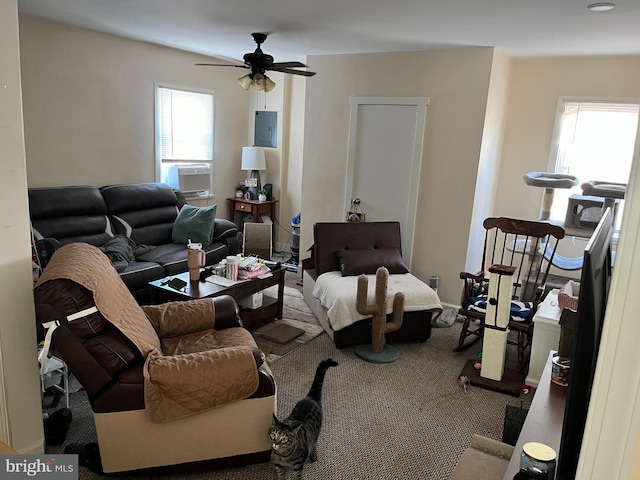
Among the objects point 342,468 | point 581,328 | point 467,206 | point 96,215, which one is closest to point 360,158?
point 467,206

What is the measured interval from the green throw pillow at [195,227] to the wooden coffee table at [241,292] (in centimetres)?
99

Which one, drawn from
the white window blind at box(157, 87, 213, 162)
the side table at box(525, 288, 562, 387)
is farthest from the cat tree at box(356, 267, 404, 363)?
the white window blind at box(157, 87, 213, 162)

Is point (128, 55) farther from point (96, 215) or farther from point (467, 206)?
point (467, 206)

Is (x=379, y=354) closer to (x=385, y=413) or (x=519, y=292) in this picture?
(x=385, y=413)

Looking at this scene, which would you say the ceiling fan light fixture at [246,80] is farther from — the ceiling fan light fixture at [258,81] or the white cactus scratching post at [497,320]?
the white cactus scratching post at [497,320]

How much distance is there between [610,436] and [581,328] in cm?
30

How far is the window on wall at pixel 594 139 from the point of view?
432 centimetres

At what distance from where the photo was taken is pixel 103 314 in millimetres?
1963

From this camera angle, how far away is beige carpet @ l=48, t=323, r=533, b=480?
90.7 inches

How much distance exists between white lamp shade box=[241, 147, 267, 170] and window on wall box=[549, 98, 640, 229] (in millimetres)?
3258

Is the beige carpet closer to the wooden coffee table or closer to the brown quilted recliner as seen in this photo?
the brown quilted recliner

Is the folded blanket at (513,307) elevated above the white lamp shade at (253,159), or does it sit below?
below

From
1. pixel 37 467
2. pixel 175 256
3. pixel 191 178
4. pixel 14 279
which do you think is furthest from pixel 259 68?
pixel 37 467

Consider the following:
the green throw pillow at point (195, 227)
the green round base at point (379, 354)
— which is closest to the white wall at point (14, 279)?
the green round base at point (379, 354)
